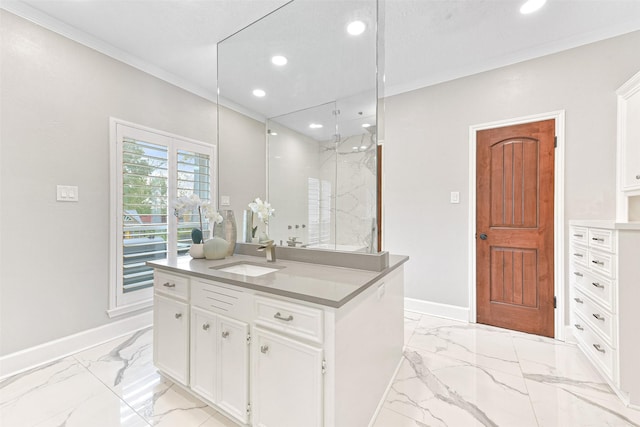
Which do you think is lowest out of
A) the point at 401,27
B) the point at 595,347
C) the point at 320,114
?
the point at 595,347

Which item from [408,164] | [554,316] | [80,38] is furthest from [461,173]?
[80,38]

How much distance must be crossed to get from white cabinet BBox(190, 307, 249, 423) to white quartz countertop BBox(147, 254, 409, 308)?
0.73 feet

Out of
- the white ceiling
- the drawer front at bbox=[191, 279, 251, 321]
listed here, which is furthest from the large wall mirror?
the drawer front at bbox=[191, 279, 251, 321]

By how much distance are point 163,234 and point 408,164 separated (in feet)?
9.09

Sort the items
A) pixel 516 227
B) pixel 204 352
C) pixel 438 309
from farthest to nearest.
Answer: pixel 438 309 → pixel 516 227 → pixel 204 352

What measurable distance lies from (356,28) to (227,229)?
1699mm

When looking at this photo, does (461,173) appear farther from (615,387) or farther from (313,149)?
(615,387)

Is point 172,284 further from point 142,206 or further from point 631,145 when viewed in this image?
point 631,145

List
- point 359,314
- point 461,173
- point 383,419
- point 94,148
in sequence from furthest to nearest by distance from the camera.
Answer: point 461,173 → point 94,148 → point 383,419 → point 359,314

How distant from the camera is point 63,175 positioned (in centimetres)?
215

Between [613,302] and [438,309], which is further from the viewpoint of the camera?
[438,309]

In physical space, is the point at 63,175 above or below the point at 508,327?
above

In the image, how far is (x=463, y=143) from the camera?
2.83 meters

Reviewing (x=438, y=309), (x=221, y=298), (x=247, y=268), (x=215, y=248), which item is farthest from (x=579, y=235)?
(x=215, y=248)
